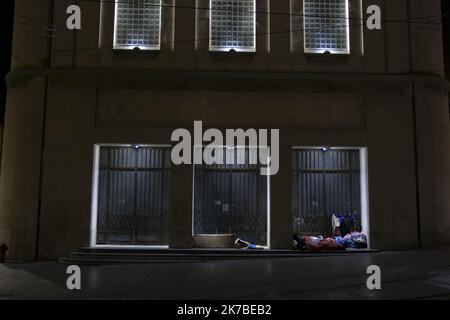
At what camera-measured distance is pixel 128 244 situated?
49.6ft

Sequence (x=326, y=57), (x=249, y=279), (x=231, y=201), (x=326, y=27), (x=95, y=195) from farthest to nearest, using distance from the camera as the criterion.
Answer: (x=326, y=27)
(x=326, y=57)
(x=231, y=201)
(x=95, y=195)
(x=249, y=279)

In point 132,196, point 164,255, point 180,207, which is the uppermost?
point 132,196

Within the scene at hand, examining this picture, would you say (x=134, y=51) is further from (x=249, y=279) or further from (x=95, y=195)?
(x=249, y=279)

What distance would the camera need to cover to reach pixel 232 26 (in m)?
15.9

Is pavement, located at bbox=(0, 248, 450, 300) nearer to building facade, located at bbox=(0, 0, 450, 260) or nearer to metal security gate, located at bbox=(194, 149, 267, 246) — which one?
building facade, located at bbox=(0, 0, 450, 260)

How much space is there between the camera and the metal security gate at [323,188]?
15.5 meters

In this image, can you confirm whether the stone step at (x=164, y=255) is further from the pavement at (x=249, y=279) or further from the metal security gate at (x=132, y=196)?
the metal security gate at (x=132, y=196)

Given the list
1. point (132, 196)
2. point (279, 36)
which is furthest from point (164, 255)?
point (279, 36)

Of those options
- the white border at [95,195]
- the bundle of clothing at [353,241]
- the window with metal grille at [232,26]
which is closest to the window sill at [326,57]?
the window with metal grille at [232,26]

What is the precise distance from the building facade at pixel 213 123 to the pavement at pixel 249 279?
1.58m

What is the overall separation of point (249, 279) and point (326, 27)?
9097mm

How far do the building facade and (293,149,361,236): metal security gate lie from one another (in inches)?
1.8

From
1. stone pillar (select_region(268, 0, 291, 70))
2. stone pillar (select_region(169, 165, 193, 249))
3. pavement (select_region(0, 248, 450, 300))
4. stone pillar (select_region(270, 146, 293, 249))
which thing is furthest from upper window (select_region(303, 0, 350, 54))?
pavement (select_region(0, 248, 450, 300))

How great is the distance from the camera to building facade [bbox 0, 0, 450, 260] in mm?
14953
